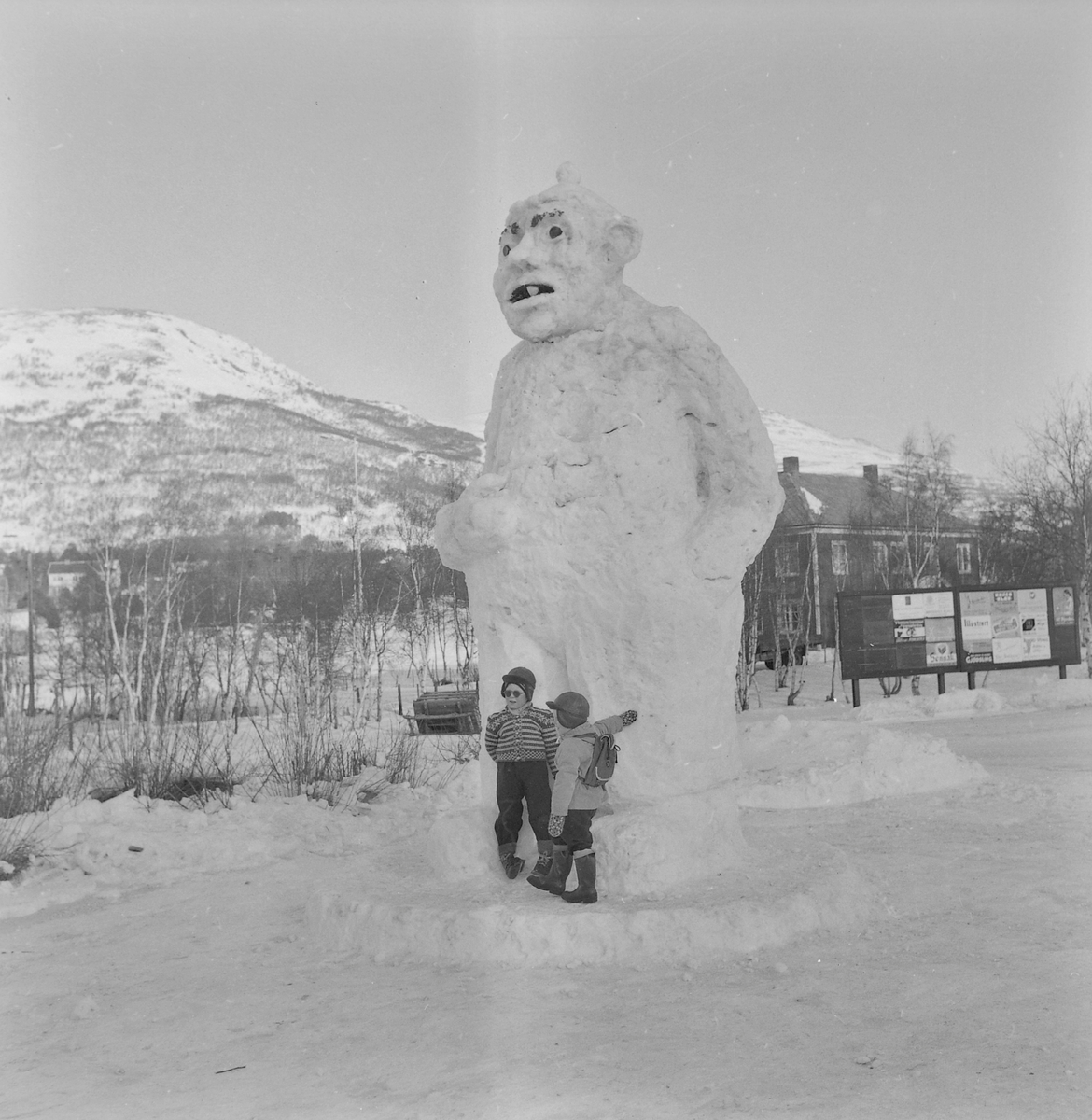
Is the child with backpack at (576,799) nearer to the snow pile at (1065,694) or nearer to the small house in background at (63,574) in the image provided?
the snow pile at (1065,694)

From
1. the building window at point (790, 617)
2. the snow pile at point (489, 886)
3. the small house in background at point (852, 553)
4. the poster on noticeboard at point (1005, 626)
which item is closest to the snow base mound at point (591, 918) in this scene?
the snow pile at point (489, 886)

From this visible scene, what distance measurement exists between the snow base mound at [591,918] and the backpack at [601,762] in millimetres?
463

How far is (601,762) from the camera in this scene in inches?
182

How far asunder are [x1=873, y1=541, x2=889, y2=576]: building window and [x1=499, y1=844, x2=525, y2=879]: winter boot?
80.6 ft

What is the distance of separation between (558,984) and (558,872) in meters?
0.57

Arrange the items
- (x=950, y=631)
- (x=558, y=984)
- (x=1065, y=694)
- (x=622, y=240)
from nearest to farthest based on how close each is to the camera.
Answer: (x=558, y=984)
(x=622, y=240)
(x=1065, y=694)
(x=950, y=631)

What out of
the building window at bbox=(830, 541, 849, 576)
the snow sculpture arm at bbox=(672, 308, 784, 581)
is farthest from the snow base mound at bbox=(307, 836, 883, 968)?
the building window at bbox=(830, 541, 849, 576)

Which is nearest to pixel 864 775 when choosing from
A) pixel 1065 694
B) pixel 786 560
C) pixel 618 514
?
pixel 618 514

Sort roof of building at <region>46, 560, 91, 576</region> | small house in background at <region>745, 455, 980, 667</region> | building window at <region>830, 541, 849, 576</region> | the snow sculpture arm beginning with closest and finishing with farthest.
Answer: the snow sculpture arm < small house in background at <region>745, 455, 980, 667</region> < building window at <region>830, 541, 849, 576</region> < roof of building at <region>46, 560, 91, 576</region>

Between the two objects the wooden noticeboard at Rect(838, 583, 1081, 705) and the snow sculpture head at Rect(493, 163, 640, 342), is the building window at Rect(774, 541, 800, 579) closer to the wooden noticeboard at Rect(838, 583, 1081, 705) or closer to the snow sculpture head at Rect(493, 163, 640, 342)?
the wooden noticeboard at Rect(838, 583, 1081, 705)

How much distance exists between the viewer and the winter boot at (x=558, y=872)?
4.57 metres

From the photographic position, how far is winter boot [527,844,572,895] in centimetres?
457

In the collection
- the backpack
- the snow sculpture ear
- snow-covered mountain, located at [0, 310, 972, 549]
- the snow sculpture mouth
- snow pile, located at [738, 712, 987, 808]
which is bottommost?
snow pile, located at [738, 712, 987, 808]

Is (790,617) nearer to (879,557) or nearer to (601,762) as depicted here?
(879,557)
